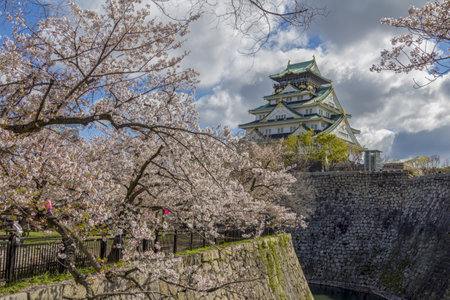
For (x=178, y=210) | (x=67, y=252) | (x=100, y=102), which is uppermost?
(x=100, y=102)

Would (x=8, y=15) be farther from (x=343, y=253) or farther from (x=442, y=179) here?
(x=343, y=253)

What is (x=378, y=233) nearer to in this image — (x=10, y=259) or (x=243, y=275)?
(x=243, y=275)

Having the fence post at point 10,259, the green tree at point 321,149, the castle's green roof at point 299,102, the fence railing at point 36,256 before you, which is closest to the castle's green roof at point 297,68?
the castle's green roof at point 299,102

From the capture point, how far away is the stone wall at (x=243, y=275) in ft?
17.1

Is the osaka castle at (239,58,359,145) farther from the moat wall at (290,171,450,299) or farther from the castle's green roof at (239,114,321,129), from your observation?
the moat wall at (290,171,450,299)

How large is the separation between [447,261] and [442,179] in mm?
4766

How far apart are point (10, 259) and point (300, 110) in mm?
35814

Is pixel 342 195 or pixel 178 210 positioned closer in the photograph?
pixel 178 210

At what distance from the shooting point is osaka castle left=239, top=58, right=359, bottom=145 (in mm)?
36281

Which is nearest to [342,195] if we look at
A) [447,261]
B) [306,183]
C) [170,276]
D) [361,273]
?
[306,183]

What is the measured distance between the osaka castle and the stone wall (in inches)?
834

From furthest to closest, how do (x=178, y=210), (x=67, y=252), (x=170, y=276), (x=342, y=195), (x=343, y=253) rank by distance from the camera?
(x=342, y=195)
(x=343, y=253)
(x=178, y=210)
(x=170, y=276)
(x=67, y=252)

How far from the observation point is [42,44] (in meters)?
4.98

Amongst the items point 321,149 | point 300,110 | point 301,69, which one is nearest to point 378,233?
point 321,149
